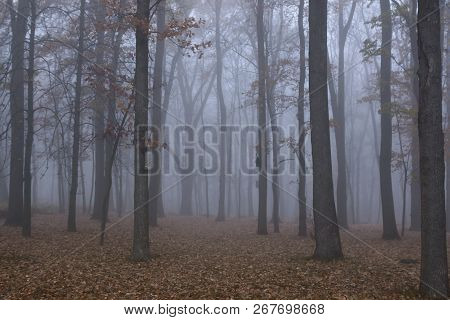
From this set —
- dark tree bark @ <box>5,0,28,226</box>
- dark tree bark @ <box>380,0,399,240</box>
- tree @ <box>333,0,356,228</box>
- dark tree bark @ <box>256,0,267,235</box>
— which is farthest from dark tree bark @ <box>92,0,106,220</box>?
Result: dark tree bark @ <box>380,0,399,240</box>

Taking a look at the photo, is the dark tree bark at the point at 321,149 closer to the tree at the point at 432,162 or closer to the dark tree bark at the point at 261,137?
the tree at the point at 432,162

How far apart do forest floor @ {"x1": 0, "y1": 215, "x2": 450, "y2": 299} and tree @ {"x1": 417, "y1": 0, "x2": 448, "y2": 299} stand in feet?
1.72

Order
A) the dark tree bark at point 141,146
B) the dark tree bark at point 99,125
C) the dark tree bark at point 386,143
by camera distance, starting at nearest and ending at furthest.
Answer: the dark tree bark at point 141,146, the dark tree bark at point 386,143, the dark tree bark at point 99,125

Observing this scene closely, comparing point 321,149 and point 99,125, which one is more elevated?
point 99,125

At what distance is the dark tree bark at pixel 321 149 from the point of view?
1038 cm

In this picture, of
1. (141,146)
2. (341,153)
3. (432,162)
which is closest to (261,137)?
(341,153)

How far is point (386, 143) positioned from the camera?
54.7ft

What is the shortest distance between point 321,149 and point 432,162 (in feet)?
12.3

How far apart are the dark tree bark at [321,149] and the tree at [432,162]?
133 inches

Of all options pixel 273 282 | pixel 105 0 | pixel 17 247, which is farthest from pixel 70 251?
pixel 105 0

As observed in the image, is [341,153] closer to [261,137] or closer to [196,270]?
[261,137]

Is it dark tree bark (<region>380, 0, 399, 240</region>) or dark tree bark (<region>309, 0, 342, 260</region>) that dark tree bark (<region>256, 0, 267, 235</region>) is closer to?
dark tree bark (<region>380, 0, 399, 240</region>)

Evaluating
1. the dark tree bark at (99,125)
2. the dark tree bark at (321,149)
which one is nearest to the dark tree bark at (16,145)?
the dark tree bark at (99,125)
